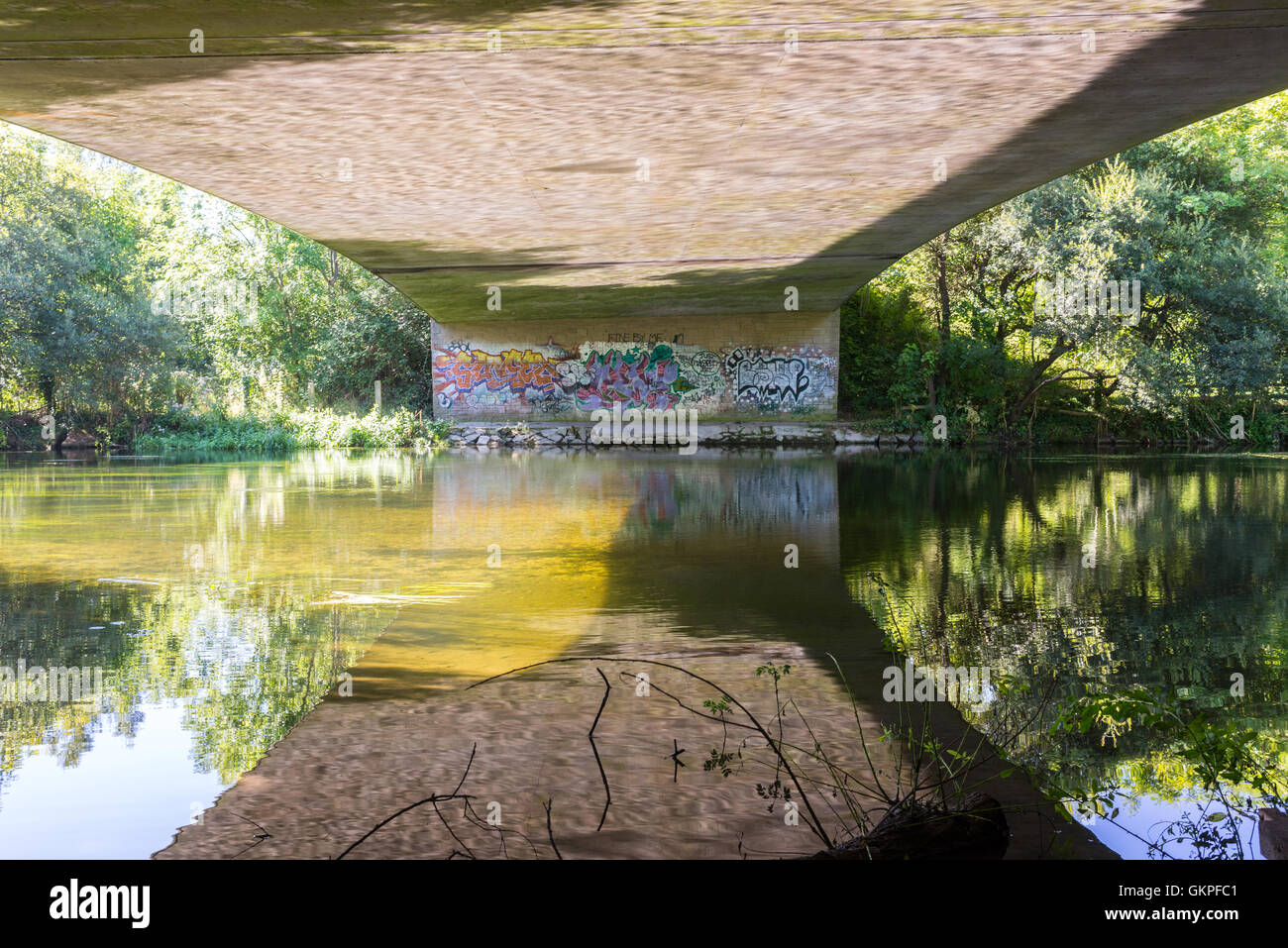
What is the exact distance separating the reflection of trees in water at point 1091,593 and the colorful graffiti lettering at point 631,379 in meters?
17.4

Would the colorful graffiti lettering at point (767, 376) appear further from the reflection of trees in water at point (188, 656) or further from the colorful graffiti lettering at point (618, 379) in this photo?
the reflection of trees in water at point (188, 656)

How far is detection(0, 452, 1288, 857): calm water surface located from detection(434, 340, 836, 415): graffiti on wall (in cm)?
1727

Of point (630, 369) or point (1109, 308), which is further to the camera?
point (630, 369)

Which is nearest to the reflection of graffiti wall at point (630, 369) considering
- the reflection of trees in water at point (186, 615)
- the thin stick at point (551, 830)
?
the reflection of trees in water at point (186, 615)

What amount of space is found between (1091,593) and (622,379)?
27525mm

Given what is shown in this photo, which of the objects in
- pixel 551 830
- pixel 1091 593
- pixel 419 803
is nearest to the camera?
pixel 419 803

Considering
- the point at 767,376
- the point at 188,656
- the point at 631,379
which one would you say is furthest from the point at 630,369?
the point at 188,656

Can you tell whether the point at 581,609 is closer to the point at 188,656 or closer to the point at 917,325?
the point at 188,656

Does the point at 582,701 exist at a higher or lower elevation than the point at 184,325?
lower

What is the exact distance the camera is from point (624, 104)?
11016 millimetres

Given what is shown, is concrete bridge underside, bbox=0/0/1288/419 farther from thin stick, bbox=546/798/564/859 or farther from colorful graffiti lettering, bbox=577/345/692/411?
colorful graffiti lettering, bbox=577/345/692/411
